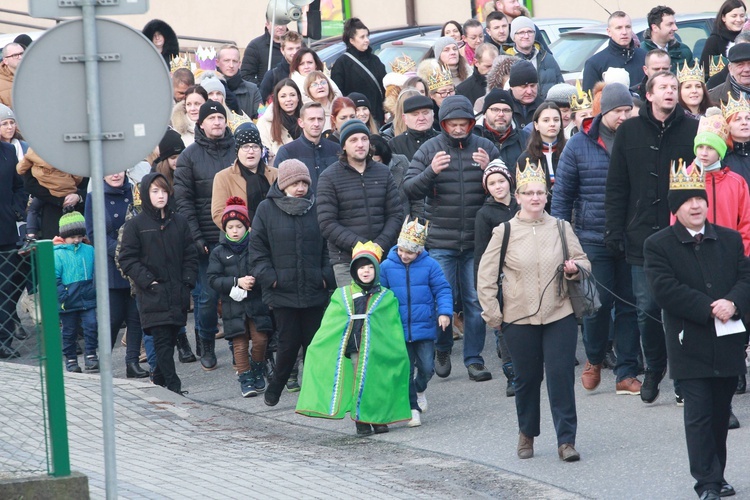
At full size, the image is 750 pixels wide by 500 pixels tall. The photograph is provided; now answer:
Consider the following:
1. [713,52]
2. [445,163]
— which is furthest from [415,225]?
[713,52]

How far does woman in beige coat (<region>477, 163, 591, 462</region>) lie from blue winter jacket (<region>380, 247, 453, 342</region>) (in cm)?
124

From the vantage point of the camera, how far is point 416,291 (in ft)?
34.6

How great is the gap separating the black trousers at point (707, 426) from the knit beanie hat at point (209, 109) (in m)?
6.19

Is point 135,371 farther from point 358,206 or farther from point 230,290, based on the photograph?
point 358,206

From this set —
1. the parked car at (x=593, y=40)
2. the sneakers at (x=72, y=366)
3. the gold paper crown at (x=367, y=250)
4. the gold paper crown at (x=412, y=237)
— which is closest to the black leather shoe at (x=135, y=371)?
the sneakers at (x=72, y=366)

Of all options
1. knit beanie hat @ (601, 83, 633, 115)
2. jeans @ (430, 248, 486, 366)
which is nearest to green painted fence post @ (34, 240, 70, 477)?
jeans @ (430, 248, 486, 366)

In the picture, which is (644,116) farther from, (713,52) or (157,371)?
(713,52)

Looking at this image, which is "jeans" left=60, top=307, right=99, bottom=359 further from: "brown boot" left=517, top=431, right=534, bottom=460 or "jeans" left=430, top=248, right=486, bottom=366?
"brown boot" left=517, top=431, right=534, bottom=460

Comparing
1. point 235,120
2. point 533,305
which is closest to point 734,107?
point 533,305

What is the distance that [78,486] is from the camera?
7480 millimetres

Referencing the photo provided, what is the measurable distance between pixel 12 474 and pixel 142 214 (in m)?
4.64

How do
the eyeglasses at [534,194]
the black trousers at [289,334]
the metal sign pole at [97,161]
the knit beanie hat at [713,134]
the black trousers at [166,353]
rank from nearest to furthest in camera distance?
1. the metal sign pole at [97,161]
2. the eyeglasses at [534,194]
3. the knit beanie hat at [713,134]
4. the black trousers at [289,334]
5. the black trousers at [166,353]

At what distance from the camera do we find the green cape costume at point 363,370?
10086 mm

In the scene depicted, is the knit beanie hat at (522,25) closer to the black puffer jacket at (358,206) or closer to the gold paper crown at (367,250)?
the black puffer jacket at (358,206)
